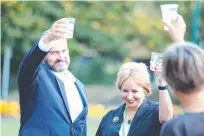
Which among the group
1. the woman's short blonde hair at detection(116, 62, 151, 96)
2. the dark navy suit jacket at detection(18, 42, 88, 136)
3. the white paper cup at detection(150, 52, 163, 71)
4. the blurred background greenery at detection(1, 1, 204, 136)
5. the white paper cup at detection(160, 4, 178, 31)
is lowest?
the blurred background greenery at detection(1, 1, 204, 136)

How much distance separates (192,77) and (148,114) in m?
1.36

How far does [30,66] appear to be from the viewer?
411 cm

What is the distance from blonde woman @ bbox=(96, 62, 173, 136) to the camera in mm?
3932

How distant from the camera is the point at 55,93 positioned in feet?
14.1

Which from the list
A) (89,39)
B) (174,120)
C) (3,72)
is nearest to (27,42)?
(3,72)

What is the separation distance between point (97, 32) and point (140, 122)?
81.2 feet

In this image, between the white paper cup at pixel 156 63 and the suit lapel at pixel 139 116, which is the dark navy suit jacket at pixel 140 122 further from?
the white paper cup at pixel 156 63

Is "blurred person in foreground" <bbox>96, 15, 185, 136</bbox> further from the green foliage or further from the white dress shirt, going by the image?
the green foliage

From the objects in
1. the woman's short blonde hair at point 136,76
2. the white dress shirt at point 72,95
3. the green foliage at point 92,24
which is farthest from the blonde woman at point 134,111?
the green foliage at point 92,24

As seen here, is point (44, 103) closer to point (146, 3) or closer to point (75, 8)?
point (75, 8)

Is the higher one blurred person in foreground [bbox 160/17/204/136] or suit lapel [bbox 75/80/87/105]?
blurred person in foreground [bbox 160/17/204/136]

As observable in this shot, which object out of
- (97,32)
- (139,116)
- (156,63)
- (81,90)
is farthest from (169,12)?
(97,32)

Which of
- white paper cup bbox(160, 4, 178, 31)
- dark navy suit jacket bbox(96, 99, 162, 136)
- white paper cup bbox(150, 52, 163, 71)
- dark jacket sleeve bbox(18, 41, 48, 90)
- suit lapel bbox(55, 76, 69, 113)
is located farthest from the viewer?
suit lapel bbox(55, 76, 69, 113)

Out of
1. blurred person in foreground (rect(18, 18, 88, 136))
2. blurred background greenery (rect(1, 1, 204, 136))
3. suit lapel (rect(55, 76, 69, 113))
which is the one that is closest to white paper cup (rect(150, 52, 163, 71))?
blurred person in foreground (rect(18, 18, 88, 136))
